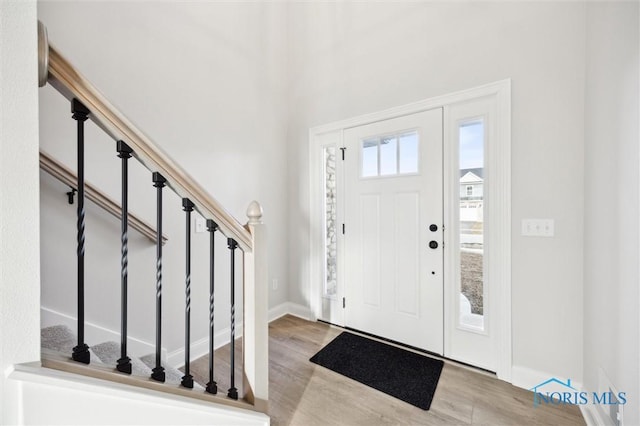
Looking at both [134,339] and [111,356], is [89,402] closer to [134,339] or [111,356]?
[111,356]

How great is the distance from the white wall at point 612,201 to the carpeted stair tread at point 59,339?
2.41 m

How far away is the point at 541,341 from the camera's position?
1737 mm

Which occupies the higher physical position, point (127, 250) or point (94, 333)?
point (127, 250)

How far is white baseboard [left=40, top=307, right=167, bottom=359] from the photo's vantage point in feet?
4.88

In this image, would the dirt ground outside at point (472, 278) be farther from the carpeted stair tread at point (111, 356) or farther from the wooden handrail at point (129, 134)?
the carpeted stair tread at point (111, 356)

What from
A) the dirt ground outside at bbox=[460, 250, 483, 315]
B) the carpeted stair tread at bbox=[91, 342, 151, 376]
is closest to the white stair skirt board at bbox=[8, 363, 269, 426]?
the carpeted stair tread at bbox=[91, 342, 151, 376]

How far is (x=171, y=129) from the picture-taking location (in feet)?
6.67

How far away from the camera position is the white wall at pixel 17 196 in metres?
0.60

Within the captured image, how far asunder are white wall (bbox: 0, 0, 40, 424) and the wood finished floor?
1340mm

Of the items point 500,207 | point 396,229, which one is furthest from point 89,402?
point 500,207

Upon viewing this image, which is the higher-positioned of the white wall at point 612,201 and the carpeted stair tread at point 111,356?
the white wall at point 612,201

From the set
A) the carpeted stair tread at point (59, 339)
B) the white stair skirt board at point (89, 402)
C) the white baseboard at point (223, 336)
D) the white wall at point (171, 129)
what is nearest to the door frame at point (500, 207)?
the white baseboard at point (223, 336)

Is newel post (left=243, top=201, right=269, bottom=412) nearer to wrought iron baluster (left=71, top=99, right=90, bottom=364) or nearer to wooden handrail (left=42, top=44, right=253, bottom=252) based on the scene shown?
wooden handrail (left=42, top=44, right=253, bottom=252)

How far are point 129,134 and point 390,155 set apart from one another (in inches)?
79.6
